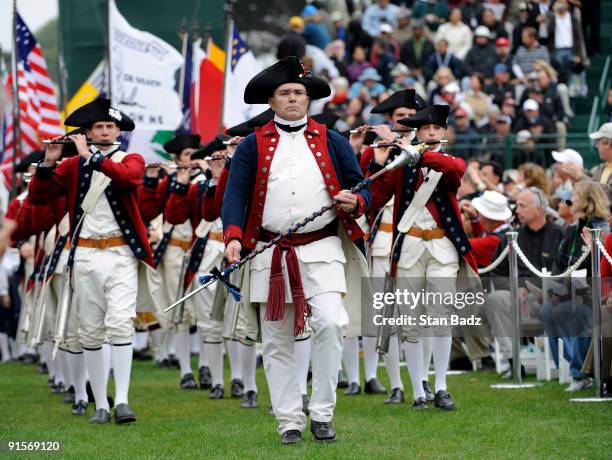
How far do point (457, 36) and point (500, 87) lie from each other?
2201 mm

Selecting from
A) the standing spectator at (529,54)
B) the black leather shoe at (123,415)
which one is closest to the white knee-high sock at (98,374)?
the black leather shoe at (123,415)

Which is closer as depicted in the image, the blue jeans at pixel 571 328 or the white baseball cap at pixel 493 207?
the blue jeans at pixel 571 328

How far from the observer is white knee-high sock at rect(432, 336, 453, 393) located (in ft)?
34.0

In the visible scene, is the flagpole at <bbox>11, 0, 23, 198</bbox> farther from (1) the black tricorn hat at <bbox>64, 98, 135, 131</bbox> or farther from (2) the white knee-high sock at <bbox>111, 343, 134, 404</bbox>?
(2) the white knee-high sock at <bbox>111, 343, 134, 404</bbox>

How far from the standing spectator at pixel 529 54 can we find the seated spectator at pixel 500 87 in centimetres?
33

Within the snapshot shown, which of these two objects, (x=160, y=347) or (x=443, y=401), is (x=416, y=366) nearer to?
(x=443, y=401)

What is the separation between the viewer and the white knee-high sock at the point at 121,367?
10.3 metres

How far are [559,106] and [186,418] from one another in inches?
448

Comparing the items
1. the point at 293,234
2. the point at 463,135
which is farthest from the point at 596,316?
the point at 463,135

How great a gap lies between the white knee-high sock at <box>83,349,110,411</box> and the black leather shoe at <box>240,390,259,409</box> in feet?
4.69

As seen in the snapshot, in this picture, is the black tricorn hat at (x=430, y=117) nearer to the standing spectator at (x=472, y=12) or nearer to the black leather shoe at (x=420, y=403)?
the black leather shoe at (x=420, y=403)

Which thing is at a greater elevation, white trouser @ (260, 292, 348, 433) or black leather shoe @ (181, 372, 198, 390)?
white trouser @ (260, 292, 348, 433)

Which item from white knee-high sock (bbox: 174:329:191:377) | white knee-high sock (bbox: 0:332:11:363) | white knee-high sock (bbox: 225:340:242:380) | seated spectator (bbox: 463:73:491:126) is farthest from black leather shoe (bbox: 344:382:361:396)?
seated spectator (bbox: 463:73:491:126)

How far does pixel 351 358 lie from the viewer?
487 inches
